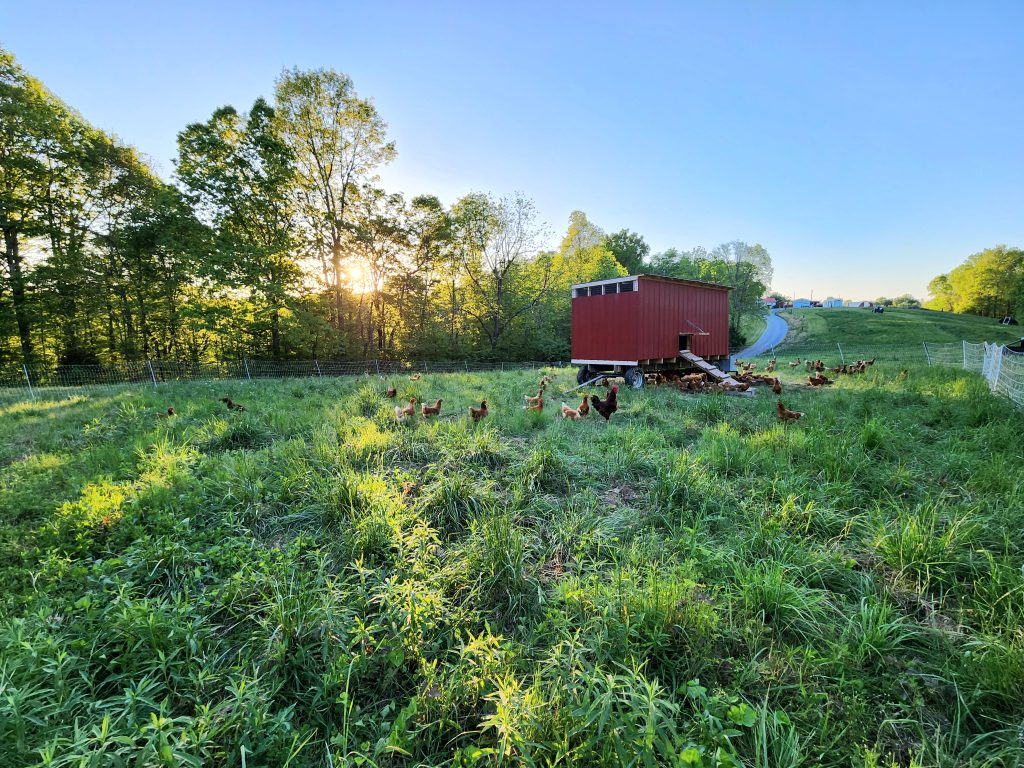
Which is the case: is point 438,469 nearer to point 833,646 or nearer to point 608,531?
point 608,531

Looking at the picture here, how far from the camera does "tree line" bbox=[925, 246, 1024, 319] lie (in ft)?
141

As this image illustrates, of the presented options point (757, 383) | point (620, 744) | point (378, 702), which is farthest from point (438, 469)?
point (757, 383)

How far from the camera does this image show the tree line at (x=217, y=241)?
1680cm

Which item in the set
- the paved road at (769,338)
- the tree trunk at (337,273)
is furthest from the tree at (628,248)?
the tree trunk at (337,273)

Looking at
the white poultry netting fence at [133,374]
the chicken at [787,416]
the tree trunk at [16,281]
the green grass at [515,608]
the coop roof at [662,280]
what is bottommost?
the green grass at [515,608]

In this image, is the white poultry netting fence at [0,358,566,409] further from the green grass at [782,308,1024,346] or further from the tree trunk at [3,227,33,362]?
the green grass at [782,308,1024,346]

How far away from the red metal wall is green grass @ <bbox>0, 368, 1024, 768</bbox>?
811 centimetres

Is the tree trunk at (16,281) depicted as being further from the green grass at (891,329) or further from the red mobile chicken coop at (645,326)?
the green grass at (891,329)

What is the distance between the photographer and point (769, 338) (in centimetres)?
4081

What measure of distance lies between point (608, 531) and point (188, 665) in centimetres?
278

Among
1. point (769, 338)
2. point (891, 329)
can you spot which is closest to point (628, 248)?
point (769, 338)

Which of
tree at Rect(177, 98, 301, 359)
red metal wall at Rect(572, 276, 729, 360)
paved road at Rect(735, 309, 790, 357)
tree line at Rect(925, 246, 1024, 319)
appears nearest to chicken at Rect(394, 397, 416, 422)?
red metal wall at Rect(572, 276, 729, 360)

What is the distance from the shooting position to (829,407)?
7.17 metres

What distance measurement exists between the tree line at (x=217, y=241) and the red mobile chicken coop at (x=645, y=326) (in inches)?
623
